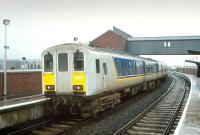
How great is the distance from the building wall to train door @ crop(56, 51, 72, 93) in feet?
128

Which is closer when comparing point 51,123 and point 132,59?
point 51,123

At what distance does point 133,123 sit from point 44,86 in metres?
4.20

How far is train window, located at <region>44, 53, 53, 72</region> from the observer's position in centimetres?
1374

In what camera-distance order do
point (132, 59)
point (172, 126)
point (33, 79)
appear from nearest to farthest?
point (172, 126) → point (132, 59) → point (33, 79)

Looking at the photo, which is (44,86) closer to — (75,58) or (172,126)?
(75,58)

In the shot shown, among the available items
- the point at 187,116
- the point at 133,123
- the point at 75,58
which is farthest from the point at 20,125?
the point at 187,116

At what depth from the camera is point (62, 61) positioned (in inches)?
530

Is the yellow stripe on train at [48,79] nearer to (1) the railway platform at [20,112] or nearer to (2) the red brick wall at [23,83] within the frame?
(1) the railway platform at [20,112]

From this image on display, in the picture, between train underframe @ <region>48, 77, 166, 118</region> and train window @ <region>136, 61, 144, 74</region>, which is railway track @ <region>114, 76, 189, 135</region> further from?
train window @ <region>136, 61, 144, 74</region>

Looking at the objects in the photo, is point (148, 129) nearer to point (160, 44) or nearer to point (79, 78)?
point (79, 78)

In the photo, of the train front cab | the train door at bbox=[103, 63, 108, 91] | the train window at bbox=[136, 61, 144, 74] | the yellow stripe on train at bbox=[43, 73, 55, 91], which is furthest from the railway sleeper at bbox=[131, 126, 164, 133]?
the train window at bbox=[136, 61, 144, 74]

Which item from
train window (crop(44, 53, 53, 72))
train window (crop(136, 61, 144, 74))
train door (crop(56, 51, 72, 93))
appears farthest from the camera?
train window (crop(136, 61, 144, 74))

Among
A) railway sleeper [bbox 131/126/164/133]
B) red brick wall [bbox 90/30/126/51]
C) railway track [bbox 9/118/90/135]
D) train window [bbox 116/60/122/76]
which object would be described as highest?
red brick wall [bbox 90/30/126/51]

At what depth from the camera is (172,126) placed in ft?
41.4
